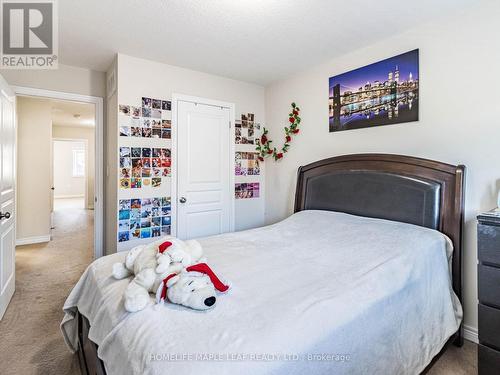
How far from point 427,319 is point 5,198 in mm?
3434

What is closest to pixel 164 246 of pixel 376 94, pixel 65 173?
pixel 376 94

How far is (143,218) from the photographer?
293 centimetres

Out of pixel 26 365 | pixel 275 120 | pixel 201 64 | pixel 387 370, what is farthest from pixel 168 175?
pixel 387 370

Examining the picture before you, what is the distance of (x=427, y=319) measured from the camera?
1636 mm

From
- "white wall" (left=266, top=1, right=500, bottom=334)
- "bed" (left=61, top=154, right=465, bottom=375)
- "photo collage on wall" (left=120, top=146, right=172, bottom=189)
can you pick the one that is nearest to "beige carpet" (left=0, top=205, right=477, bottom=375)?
"bed" (left=61, top=154, right=465, bottom=375)

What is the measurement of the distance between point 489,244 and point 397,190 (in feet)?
2.44

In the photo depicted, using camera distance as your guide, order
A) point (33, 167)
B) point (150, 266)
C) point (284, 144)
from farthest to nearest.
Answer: point (33, 167), point (284, 144), point (150, 266)

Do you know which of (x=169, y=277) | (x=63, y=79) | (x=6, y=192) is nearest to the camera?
(x=169, y=277)

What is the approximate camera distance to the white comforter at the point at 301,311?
2.99ft

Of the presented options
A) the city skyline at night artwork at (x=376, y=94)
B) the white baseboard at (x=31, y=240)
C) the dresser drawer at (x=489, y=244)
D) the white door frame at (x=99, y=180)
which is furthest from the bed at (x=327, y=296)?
the white baseboard at (x=31, y=240)

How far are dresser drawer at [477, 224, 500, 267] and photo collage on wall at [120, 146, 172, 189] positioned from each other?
2.75 meters

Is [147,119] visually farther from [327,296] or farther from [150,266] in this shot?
[327,296]

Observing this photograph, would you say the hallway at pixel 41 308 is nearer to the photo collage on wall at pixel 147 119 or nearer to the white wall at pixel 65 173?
the photo collage on wall at pixel 147 119

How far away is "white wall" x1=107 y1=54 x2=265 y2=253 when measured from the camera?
2.82 meters
